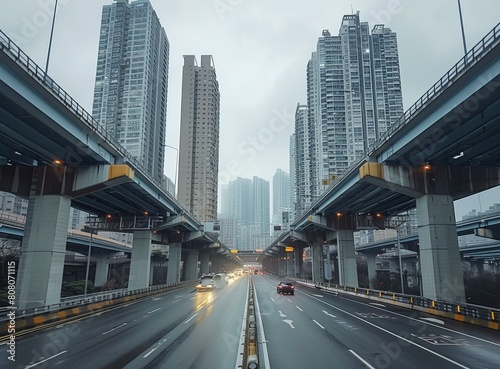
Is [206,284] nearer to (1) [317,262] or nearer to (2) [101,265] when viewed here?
(1) [317,262]

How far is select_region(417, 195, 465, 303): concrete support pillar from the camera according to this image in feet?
85.7

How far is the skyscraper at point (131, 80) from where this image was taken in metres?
132

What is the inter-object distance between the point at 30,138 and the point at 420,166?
94.0 ft

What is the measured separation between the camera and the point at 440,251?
26.5 m

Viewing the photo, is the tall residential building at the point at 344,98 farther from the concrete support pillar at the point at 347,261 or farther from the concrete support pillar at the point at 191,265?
the concrete support pillar at the point at 347,261

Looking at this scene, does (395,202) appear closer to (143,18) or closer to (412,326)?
(412,326)

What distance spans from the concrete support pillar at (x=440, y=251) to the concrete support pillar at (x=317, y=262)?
153 feet

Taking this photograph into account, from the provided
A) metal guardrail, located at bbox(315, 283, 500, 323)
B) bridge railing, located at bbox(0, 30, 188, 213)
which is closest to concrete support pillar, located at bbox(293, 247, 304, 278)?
metal guardrail, located at bbox(315, 283, 500, 323)

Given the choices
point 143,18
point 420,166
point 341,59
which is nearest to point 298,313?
point 420,166

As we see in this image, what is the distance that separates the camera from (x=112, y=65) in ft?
449

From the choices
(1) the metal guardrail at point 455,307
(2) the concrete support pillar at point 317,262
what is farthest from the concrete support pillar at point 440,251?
(2) the concrete support pillar at point 317,262

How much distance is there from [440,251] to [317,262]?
161ft

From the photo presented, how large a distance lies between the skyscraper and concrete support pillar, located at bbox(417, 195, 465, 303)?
116 m

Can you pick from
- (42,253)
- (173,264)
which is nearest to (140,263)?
(173,264)
